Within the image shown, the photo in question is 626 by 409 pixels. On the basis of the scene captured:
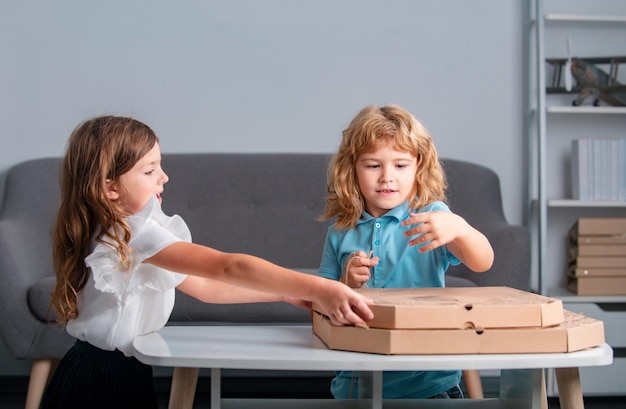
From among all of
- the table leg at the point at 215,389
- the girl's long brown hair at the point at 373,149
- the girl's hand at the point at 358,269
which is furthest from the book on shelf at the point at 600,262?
the table leg at the point at 215,389

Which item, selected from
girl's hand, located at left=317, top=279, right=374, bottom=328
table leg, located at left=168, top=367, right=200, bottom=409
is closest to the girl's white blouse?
table leg, located at left=168, top=367, right=200, bottom=409

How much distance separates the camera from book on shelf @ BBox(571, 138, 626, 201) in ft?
10.5

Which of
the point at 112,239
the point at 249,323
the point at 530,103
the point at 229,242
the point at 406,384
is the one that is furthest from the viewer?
the point at 530,103

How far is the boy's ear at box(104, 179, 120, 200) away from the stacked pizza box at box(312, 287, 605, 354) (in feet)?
1.76

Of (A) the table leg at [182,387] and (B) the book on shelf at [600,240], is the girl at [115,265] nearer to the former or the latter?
(A) the table leg at [182,387]

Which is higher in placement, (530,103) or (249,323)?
(530,103)

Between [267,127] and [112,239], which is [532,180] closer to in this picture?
[267,127]

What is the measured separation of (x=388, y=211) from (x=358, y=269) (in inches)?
8.8

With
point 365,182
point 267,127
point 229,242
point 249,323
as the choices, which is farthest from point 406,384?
point 267,127

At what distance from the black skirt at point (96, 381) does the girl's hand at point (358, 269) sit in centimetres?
40

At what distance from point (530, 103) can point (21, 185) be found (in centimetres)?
212

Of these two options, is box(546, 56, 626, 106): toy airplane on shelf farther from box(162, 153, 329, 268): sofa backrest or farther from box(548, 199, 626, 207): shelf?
box(162, 153, 329, 268): sofa backrest

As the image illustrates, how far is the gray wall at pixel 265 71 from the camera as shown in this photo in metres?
3.42

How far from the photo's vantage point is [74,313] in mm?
1339
